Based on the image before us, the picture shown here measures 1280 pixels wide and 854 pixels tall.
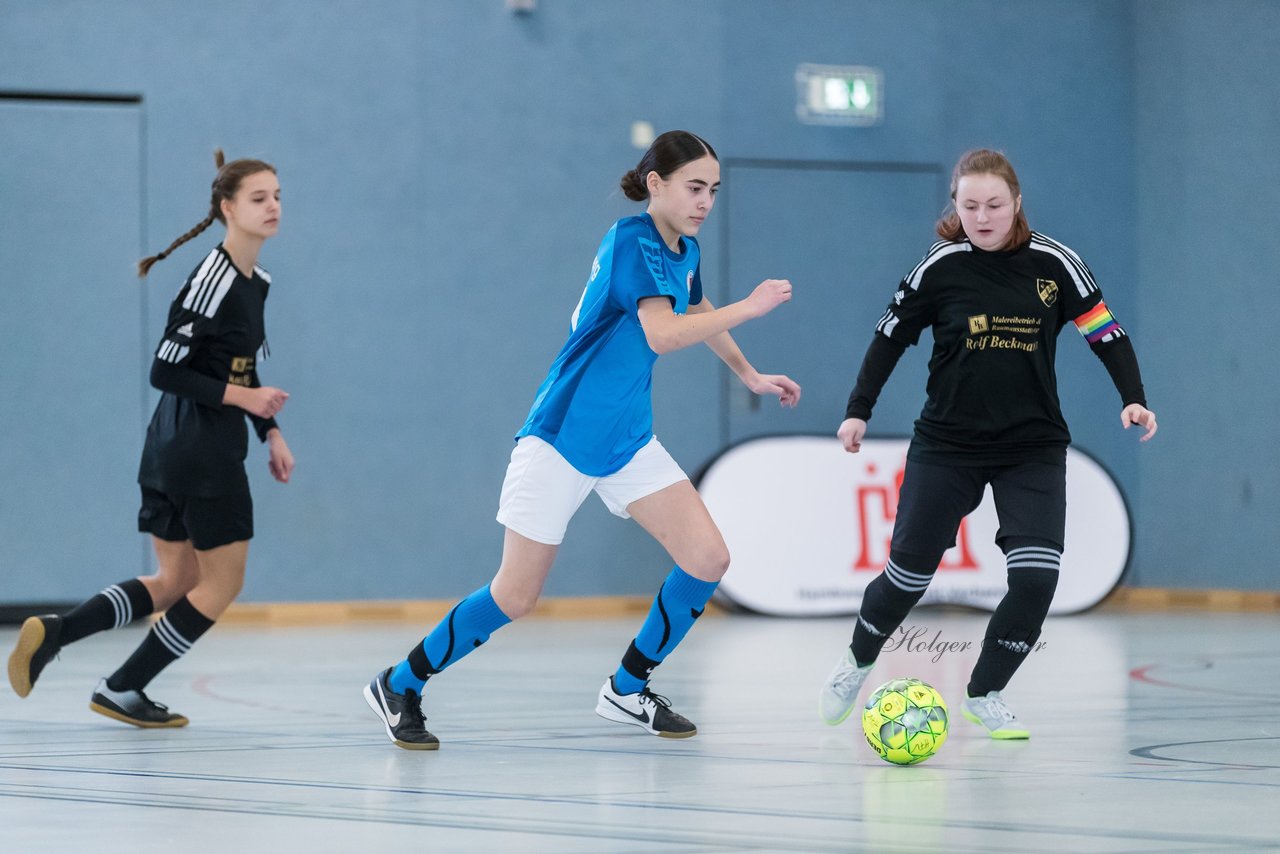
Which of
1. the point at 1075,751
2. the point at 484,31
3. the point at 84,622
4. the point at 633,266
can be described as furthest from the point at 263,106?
the point at 1075,751

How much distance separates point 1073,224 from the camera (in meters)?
10.4

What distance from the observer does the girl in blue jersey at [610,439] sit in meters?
4.34

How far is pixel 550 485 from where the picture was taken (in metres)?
4.35

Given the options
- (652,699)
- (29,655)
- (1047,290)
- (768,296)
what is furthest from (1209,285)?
(29,655)

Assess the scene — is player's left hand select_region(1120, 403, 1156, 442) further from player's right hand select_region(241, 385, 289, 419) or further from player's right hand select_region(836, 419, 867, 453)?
player's right hand select_region(241, 385, 289, 419)

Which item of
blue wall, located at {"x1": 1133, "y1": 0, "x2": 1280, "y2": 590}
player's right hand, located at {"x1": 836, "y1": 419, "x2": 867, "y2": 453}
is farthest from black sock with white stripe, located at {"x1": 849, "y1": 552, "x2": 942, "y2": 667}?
blue wall, located at {"x1": 1133, "y1": 0, "x2": 1280, "y2": 590}

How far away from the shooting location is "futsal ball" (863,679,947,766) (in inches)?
160

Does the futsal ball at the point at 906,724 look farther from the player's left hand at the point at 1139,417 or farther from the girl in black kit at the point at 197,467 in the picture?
the girl in black kit at the point at 197,467

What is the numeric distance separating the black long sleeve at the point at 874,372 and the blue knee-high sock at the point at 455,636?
1110mm

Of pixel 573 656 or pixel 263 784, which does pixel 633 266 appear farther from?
pixel 573 656

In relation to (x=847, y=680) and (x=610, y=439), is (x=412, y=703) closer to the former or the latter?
(x=610, y=439)

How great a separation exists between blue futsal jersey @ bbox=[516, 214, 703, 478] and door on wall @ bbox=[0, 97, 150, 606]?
16.5ft

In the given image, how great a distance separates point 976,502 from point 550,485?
1133mm

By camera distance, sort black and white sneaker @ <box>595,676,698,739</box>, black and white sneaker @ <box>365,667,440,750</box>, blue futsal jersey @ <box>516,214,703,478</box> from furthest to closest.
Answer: black and white sneaker @ <box>595,676,698,739</box>
black and white sneaker @ <box>365,667,440,750</box>
blue futsal jersey @ <box>516,214,703,478</box>
